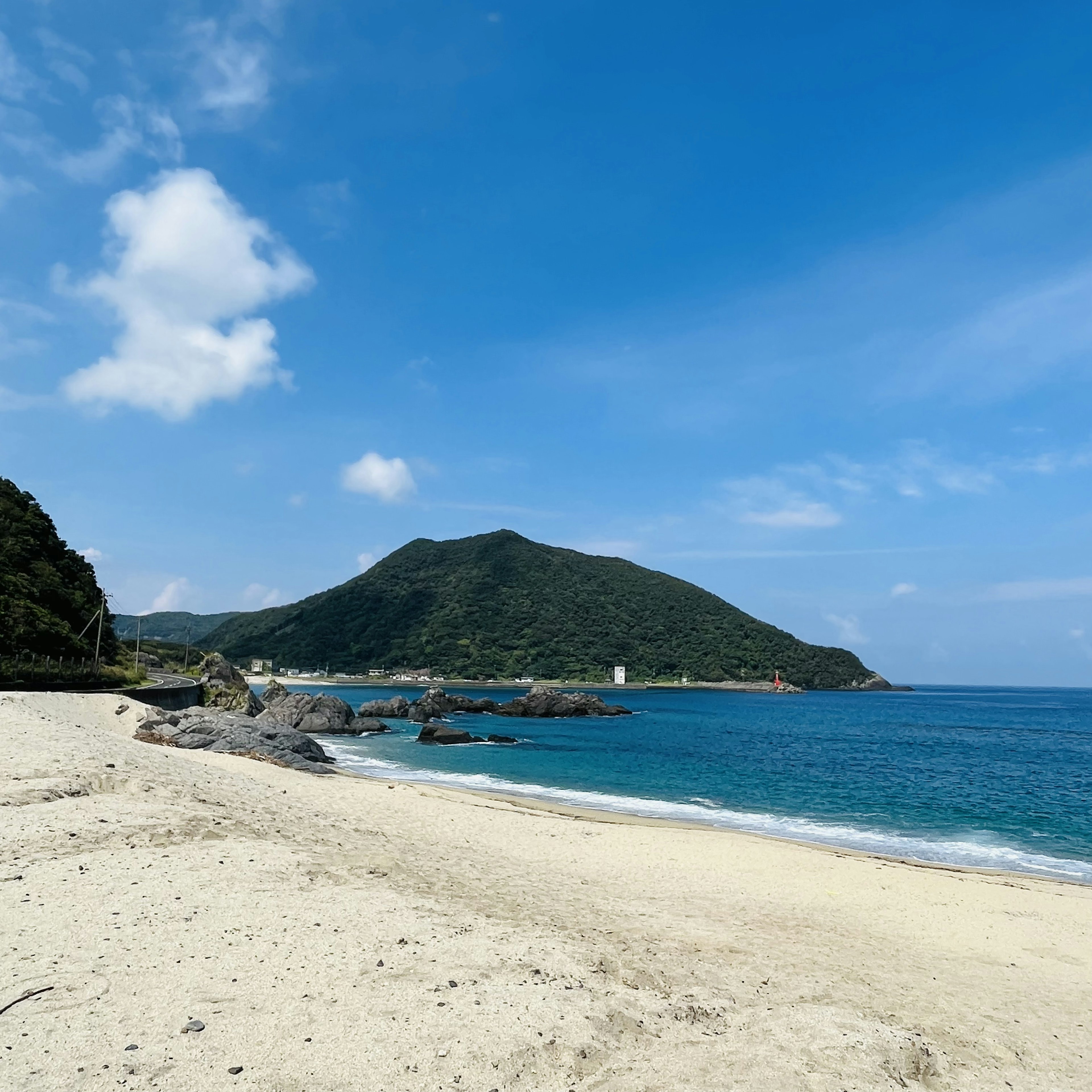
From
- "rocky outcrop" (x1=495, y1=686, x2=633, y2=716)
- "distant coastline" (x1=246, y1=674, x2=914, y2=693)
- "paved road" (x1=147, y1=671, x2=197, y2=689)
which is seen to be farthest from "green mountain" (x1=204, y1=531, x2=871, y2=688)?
"paved road" (x1=147, y1=671, x2=197, y2=689)

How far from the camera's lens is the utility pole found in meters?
46.1

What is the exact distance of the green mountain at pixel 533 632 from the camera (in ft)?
537

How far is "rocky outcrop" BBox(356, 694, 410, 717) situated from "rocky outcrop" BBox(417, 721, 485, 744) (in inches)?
726

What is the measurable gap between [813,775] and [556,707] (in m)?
48.8

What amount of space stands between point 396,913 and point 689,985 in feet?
11.2

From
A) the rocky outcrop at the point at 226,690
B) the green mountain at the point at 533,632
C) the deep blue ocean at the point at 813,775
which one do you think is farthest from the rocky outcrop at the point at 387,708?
the green mountain at the point at 533,632

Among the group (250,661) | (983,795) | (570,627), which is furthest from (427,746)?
(250,661)

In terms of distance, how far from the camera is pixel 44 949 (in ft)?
20.4

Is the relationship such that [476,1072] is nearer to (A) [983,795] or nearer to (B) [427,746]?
(A) [983,795]

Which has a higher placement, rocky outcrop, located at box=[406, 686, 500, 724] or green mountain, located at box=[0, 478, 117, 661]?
green mountain, located at box=[0, 478, 117, 661]

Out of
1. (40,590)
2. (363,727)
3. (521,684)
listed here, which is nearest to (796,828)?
(363,727)

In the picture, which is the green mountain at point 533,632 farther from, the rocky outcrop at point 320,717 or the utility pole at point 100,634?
the utility pole at point 100,634

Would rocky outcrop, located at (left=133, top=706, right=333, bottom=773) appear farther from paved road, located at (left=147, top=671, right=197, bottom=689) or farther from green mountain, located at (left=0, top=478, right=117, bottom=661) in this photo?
paved road, located at (left=147, top=671, right=197, bottom=689)

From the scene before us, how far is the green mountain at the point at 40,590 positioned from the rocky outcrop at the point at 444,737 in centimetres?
2367
